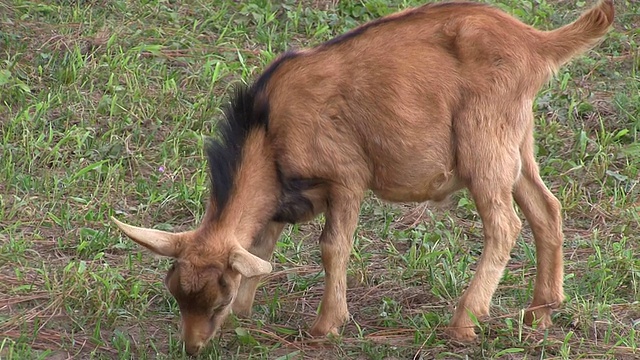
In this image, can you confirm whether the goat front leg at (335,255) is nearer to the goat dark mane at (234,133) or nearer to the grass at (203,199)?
the grass at (203,199)

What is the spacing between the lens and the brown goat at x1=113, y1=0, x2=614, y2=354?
663cm

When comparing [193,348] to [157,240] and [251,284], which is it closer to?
[157,240]

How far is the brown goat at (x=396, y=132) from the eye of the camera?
6.63 m

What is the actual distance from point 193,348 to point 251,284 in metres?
0.75

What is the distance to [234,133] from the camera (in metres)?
6.64

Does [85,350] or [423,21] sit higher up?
[423,21]

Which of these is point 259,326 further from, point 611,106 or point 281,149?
point 611,106

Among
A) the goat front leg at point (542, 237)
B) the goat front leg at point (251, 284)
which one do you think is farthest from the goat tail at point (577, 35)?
the goat front leg at point (251, 284)

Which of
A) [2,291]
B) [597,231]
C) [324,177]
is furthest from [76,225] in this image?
[597,231]

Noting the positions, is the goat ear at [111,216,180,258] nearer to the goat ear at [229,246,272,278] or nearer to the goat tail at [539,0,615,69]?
the goat ear at [229,246,272,278]

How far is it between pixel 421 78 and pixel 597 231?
199 cm

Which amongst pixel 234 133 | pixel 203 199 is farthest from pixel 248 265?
pixel 203 199

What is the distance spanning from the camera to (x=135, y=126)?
9.11 metres

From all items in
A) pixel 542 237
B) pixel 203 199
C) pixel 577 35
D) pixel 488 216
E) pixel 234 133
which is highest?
pixel 577 35
